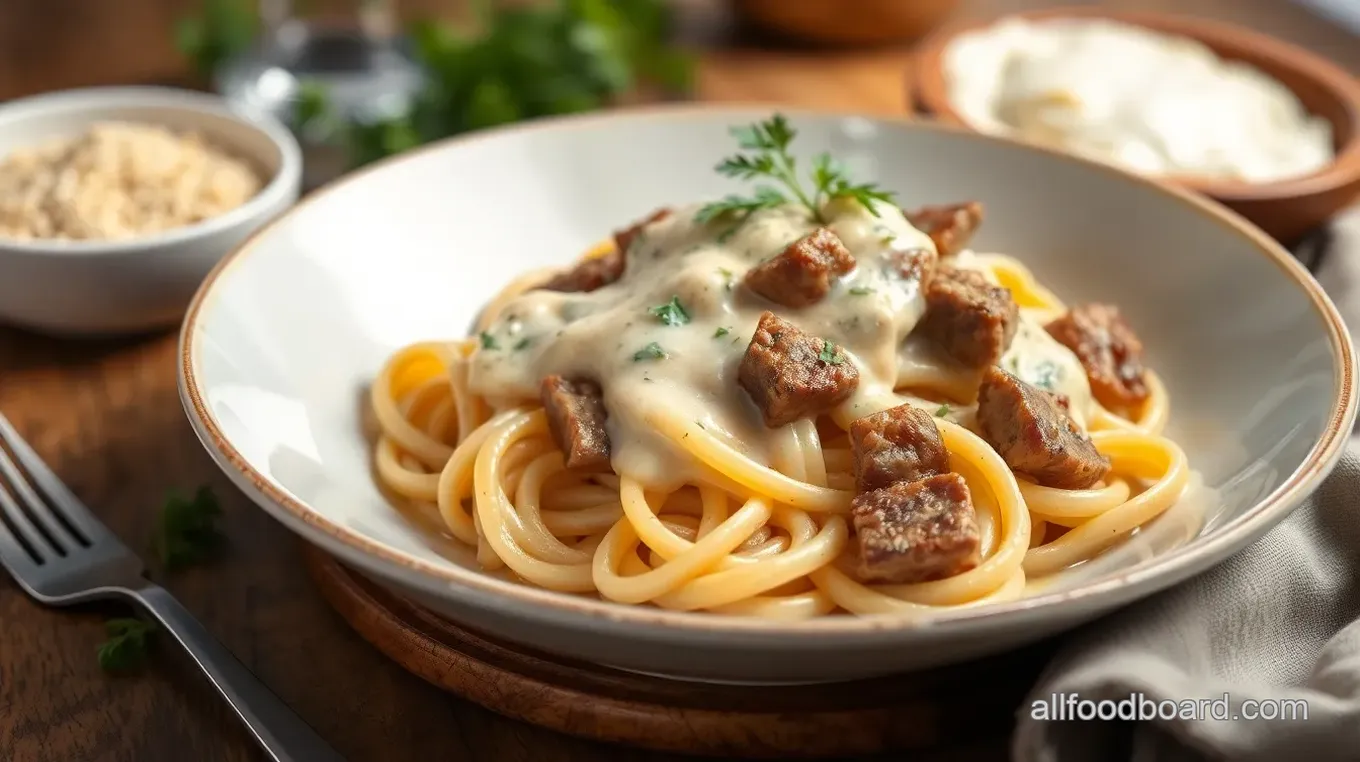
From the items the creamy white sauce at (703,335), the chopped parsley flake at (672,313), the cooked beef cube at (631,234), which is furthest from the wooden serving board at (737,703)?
the cooked beef cube at (631,234)

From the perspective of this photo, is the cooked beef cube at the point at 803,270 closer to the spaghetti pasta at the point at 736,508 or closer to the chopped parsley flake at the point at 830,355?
the chopped parsley flake at the point at 830,355

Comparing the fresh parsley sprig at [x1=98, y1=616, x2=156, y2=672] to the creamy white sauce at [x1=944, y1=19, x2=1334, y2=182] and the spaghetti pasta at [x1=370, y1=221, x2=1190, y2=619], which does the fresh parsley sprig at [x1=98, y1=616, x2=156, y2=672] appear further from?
the creamy white sauce at [x1=944, y1=19, x2=1334, y2=182]

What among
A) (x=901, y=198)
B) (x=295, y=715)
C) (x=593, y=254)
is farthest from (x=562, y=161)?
(x=295, y=715)

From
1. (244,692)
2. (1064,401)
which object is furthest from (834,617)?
(244,692)

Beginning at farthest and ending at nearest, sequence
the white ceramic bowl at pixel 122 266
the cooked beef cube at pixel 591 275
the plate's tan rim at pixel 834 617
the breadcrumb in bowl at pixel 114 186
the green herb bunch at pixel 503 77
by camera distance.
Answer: the green herb bunch at pixel 503 77, the breadcrumb in bowl at pixel 114 186, the white ceramic bowl at pixel 122 266, the cooked beef cube at pixel 591 275, the plate's tan rim at pixel 834 617

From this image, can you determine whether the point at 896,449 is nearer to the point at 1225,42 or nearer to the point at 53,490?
the point at 53,490

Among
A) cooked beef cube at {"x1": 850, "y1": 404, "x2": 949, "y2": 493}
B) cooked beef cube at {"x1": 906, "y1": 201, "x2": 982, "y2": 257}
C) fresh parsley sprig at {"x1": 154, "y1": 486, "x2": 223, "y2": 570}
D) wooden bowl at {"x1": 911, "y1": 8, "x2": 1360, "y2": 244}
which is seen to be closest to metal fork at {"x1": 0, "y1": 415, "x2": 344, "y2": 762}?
fresh parsley sprig at {"x1": 154, "y1": 486, "x2": 223, "y2": 570}

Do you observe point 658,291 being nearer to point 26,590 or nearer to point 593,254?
point 593,254
